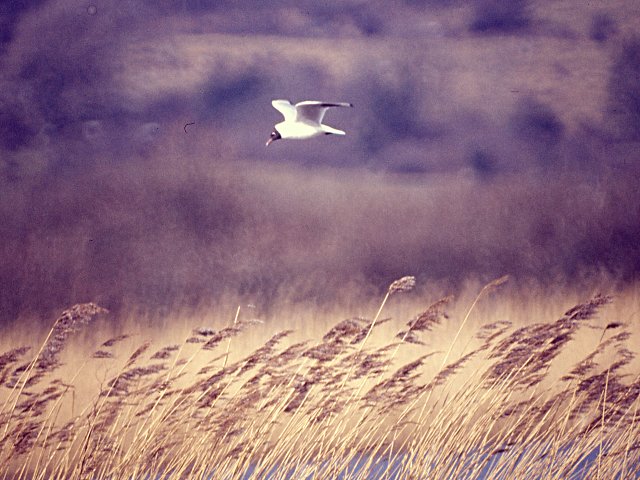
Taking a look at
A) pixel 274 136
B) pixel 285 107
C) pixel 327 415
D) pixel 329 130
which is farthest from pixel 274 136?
pixel 327 415

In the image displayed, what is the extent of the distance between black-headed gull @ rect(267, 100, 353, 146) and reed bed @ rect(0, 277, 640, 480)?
2.78ft

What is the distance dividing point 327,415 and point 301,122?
112 centimetres

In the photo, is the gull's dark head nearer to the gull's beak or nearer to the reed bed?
the gull's beak

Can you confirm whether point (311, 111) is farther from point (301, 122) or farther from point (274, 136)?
point (274, 136)

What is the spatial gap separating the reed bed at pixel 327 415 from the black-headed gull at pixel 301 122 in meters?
0.85

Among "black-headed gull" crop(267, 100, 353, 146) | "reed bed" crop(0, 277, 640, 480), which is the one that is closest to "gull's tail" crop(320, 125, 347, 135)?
"black-headed gull" crop(267, 100, 353, 146)

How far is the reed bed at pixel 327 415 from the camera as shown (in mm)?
2350

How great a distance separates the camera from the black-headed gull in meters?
2.77

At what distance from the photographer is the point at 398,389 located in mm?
2453

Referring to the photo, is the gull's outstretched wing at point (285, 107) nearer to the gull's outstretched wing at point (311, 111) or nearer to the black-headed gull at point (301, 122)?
the black-headed gull at point (301, 122)

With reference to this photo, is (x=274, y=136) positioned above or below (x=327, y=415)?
above

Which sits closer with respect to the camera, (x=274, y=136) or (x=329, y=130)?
(x=329, y=130)

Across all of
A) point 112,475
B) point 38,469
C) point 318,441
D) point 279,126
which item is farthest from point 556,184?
point 38,469

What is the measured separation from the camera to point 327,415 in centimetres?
245
